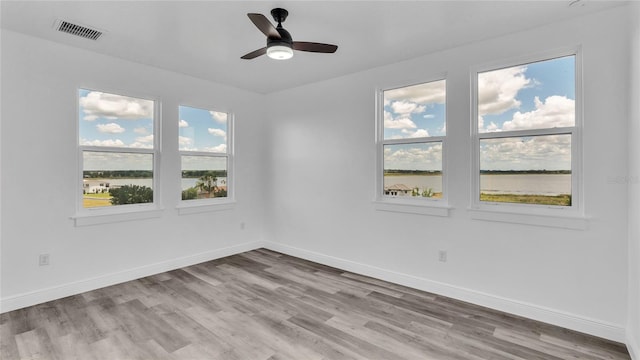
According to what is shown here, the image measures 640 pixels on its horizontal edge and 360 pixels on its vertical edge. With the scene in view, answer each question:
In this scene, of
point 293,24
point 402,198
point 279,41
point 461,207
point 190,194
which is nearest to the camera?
point 279,41

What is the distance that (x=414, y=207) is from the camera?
12.2 ft

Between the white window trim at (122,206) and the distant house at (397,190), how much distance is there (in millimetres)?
3004

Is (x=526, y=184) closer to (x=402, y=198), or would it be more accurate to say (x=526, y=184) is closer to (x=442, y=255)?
(x=442, y=255)

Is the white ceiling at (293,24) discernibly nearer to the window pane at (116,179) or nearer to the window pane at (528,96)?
the window pane at (528,96)

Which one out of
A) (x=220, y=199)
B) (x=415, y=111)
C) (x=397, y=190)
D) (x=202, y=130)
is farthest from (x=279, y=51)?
(x=220, y=199)

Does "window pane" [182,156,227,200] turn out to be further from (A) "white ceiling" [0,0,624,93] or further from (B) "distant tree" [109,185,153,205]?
(A) "white ceiling" [0,0,624,93]

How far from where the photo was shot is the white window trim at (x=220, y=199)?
4484 millimetres

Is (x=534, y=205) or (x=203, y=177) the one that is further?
(x=203, y=177)

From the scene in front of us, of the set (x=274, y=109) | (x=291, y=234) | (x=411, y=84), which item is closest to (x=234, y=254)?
(x=291, y=234)

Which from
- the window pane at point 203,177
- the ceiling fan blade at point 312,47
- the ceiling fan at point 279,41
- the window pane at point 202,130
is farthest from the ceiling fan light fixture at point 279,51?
the window pane at point 203,177

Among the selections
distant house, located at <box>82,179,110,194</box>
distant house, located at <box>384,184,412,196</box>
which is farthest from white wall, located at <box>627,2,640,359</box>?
distant house, located at <box>82,179,110,194</box>

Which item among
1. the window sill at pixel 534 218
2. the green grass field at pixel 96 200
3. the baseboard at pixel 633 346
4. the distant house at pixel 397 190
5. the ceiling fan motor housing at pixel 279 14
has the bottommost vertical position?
the baseboard at pixel 633 346

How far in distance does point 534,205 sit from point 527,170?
1.12 feet

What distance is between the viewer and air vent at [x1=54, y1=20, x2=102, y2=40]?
2.88m
